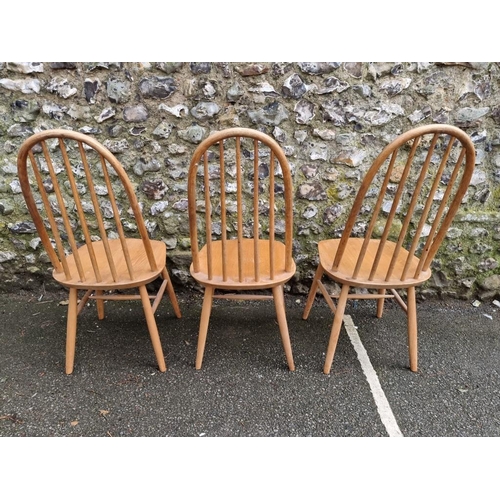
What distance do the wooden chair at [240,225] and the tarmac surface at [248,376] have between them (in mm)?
185

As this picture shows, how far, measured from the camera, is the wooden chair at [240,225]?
130 centimetres

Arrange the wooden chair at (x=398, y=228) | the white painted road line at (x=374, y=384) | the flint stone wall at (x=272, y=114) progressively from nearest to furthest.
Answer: the wooden chair at (x=398, y=228)
the white painted road line at (x=374, y=384)
the flint stone wall at (x=272, y=114)

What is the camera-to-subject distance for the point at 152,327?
1647mm

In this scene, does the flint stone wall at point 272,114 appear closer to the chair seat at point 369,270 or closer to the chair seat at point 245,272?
the chair seat at point 369,270

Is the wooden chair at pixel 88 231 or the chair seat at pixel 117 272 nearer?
the wooden chair at pixel 88 231

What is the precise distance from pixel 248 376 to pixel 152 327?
1.64 feet

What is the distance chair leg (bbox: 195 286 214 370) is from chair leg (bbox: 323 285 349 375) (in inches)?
22.6

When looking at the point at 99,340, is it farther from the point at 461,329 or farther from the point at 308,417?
the point at 461,329

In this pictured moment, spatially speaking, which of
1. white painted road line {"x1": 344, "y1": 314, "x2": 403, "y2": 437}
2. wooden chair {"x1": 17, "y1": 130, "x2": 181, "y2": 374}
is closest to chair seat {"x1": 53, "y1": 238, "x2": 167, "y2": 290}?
wooden chair {"x1": 17, "y1": 130, "x2": 181, "y2": 374}

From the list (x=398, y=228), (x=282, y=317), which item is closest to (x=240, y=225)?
(x=282, y=317)

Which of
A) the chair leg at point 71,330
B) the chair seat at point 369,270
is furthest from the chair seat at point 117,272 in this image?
the chair seat at point 369,270

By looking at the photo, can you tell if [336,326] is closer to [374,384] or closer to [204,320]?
[374,384]

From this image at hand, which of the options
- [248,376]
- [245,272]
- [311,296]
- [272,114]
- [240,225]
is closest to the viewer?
[240,225]

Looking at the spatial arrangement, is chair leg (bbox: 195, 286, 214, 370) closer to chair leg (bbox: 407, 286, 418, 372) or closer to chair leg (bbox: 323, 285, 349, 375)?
chair leg (bbox: 323, 285, 349, 375)
